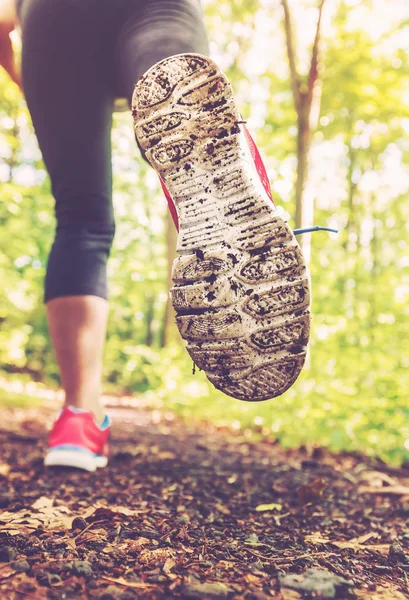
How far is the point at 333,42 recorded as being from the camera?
176 inches

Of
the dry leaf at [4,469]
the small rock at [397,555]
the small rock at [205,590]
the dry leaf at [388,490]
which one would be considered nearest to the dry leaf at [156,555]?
the small rock at [205,590]

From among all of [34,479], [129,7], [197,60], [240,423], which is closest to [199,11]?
[129,7]

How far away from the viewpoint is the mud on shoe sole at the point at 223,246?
2.95ft

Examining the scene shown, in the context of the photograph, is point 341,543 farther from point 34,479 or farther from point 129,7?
point 129,7

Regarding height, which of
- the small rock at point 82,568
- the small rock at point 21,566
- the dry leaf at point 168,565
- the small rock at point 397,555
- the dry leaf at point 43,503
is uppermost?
the small rock at point 21,566

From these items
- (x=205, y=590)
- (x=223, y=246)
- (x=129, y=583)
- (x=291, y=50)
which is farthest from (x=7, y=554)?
(x=291, y=50)

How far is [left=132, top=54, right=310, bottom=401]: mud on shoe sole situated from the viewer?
899mm

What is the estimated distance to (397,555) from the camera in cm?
89

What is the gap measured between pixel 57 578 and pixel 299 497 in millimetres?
782

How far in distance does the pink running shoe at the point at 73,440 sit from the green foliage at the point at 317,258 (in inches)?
51.9

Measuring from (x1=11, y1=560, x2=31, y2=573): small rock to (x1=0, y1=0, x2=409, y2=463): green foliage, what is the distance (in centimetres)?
172

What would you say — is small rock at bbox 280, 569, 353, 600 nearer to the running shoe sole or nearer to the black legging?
the running shoe sole

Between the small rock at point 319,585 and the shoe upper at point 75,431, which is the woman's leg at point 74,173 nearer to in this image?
the shoe upper at point 75,431

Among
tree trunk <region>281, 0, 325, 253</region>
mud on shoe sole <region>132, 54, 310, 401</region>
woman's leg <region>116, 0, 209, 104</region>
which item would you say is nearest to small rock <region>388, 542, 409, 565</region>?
mud on shoe sole <region>132, 54, 310, 401</region>
